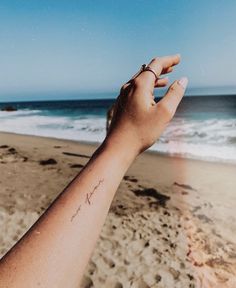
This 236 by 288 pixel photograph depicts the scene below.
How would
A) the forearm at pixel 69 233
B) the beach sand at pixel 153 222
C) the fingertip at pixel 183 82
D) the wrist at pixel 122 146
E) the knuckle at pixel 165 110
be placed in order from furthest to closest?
the beach sand at pixel 153 222 < the fingertip at pixel 183 82 < the knuckle at pixel 165 110 < the wrist at pixel 122 146 < the forearm at pixel 69 233

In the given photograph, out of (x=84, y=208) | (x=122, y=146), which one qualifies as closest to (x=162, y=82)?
(x=122, y=146)

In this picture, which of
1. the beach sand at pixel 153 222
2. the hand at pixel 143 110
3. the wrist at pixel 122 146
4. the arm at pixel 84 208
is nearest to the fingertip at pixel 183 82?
the hand at pixel 143 110

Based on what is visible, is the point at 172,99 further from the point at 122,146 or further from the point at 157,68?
the point at 122,146

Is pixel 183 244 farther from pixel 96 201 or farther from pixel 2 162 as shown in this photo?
pixel 2 162

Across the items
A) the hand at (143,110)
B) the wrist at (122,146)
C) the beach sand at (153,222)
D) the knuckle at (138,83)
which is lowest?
the beach sand at (153,222)

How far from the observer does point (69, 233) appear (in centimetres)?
69

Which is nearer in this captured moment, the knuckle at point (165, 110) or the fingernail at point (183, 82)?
the knuckle at point (165, 110)

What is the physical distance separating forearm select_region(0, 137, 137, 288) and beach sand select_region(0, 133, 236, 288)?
3302mm

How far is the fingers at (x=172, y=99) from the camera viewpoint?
107 cm

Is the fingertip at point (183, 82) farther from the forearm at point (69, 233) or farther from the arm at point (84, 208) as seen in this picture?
the forearm at point (69, 233)

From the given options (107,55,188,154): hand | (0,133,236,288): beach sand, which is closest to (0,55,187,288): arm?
(107,55,188,154): hand

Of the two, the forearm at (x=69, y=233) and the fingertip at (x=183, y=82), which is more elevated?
the fingertip at (x=183, y=82)

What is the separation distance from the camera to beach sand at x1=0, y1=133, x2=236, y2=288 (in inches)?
157

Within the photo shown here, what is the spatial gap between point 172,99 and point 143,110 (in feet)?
0.47
